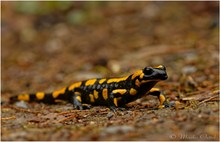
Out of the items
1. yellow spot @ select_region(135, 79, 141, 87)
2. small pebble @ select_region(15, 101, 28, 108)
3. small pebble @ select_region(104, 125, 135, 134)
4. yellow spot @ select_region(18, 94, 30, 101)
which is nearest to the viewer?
small pebble @ select_region(104, 125, 135, 134)

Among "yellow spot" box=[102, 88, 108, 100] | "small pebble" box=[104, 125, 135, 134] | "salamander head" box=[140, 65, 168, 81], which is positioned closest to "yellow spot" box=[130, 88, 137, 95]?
"salamander head" box=[140, 65, 168, 81]

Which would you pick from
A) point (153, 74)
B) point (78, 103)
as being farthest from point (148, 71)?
point (78, 103)

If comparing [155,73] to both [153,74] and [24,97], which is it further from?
[24,97]

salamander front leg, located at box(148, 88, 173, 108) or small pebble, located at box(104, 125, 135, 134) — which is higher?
salamander front leg, located at box(148, 88, 173, 108)

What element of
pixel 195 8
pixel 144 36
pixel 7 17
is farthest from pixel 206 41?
pixel 7 17

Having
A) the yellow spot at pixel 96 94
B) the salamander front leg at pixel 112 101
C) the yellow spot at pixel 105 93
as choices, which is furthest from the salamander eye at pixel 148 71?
the yellow spot at pixel 96 94

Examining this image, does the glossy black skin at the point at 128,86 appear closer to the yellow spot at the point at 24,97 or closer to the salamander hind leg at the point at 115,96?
the salamander hind leg at the point at 115,96

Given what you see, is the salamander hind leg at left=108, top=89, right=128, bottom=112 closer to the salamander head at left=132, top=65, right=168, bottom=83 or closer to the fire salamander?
the fire salamander
